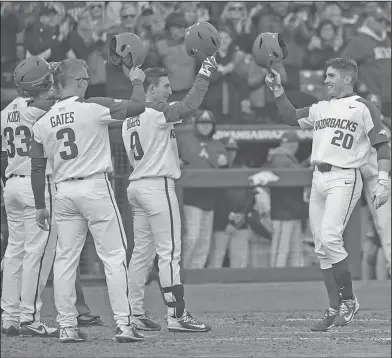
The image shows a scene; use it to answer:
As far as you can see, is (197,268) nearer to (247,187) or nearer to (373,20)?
(247,187)

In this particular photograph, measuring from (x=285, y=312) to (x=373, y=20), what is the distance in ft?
14.7

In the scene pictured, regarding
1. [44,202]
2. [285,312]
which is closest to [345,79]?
[44,202]

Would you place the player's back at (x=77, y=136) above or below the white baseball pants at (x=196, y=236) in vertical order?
above

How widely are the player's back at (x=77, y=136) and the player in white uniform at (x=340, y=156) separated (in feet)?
4.47

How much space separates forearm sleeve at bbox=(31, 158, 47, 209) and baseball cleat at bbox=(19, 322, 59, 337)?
1177mm

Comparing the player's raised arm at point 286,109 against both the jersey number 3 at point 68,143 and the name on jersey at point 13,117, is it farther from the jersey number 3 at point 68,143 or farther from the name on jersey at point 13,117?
the name on jersey at point 13,117

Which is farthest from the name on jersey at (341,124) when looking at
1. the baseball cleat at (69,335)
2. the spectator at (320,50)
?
the spectator at (320,50)

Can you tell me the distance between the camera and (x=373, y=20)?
13.2 meters

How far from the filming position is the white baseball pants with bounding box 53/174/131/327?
307 inches

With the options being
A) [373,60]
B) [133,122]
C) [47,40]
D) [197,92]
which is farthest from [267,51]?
[373,60]

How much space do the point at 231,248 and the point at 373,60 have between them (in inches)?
135

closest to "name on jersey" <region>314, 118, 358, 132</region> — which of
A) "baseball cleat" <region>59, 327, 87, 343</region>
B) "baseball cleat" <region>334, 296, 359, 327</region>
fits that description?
"baseball cleat" <region>334, 296, 359, 327</region>

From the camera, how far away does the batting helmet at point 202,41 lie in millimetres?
8016

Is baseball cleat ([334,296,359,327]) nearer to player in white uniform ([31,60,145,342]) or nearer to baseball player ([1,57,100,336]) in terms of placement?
player in white uniform ([31,60,145,342])
